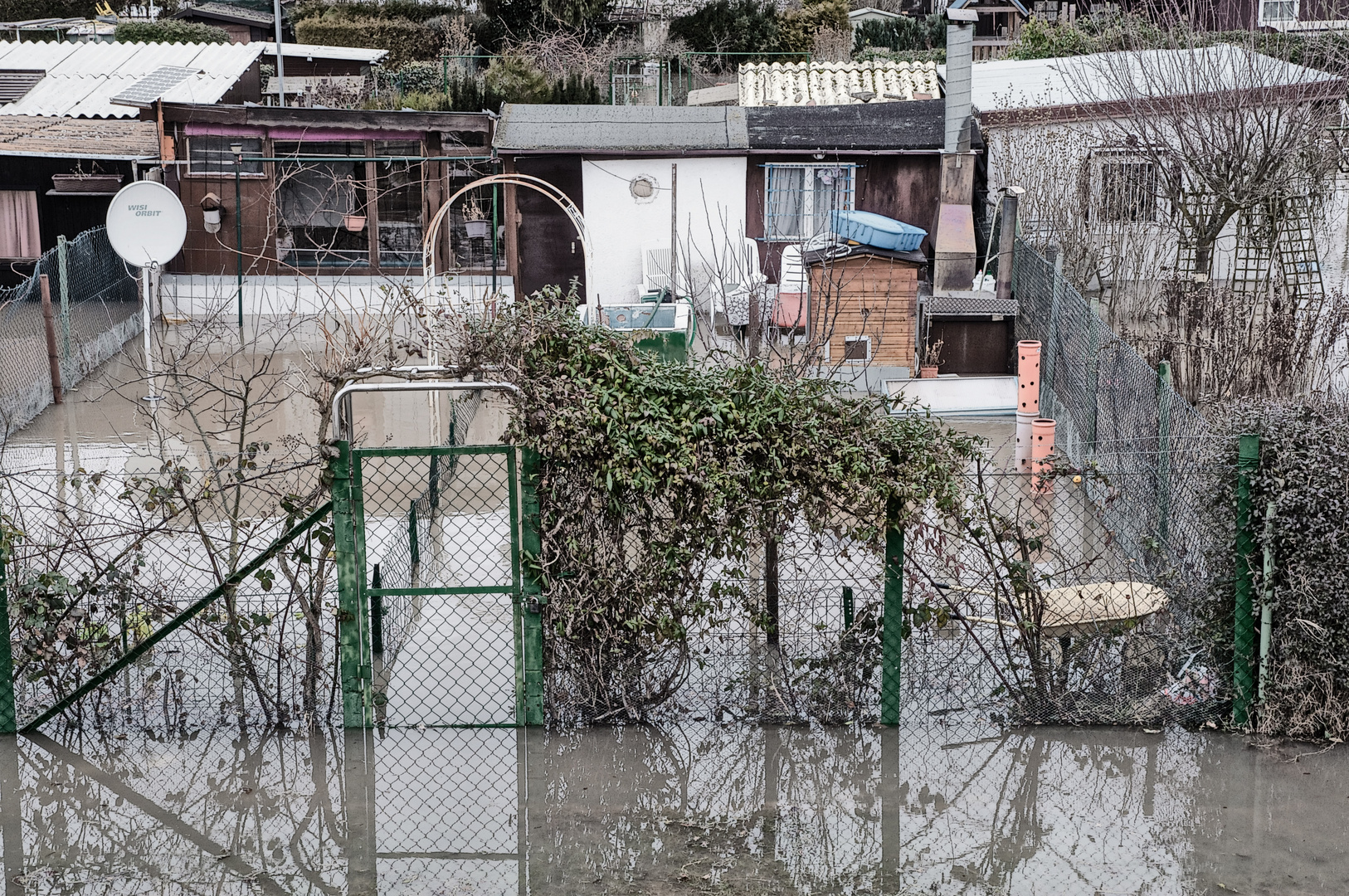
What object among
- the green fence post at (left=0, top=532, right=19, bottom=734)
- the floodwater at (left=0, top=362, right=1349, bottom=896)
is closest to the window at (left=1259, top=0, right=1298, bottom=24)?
the floodwater at (left=0, top=362, right=1349, bottom=896)

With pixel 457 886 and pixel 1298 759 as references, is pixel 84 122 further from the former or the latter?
pixel 1298 759

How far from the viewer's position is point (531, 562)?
224 inches

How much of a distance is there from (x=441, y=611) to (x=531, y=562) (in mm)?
2080

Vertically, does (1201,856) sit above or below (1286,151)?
below

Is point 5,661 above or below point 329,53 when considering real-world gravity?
below

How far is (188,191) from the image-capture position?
20281 millimetres

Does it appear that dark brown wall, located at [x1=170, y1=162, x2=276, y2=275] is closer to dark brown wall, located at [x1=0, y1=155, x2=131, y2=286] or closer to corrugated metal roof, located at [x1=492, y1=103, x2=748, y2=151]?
dark brown wall, located at [x1=0, y1=155, x2=131, y2=286]

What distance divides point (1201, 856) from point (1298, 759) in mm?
1008

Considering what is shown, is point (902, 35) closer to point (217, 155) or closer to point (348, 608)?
point (217, 155)

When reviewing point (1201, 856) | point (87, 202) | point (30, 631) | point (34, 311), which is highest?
point (87, 202)

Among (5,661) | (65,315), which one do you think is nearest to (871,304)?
(65,315)

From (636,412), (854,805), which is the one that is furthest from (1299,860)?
(636,412)

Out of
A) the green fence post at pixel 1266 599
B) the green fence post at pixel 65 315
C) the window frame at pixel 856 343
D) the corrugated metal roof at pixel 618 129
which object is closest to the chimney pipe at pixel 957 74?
the corrugated metal roof at pixel 618 129

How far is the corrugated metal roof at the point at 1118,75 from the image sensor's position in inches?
625
